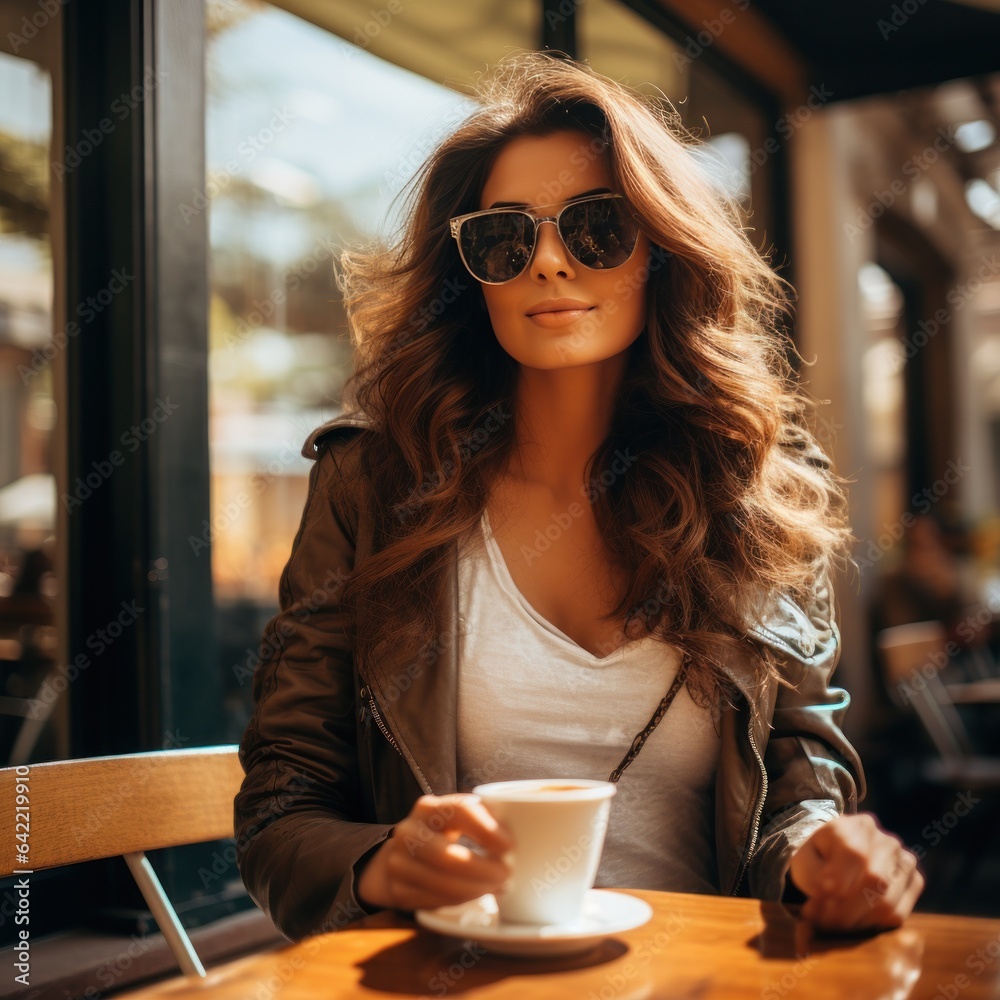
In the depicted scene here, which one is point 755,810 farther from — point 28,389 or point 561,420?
point 28,389

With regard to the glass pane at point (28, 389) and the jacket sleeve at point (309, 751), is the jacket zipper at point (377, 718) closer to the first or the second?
the jacket sleeve at point (309, 751)

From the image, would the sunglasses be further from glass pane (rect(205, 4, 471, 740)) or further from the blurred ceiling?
the blurred ceiling

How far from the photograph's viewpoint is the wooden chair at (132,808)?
1.37 metres

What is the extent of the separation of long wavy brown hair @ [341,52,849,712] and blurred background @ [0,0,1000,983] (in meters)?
0.21

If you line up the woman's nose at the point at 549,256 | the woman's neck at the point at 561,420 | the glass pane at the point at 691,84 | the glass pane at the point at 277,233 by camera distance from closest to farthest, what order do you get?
the woman's nose at the point at 549,256, the woman's neck at the point at 561,420, the glass pane at the point at 277,233, the glass pane at the point at 691,84

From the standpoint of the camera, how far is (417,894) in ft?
3.35

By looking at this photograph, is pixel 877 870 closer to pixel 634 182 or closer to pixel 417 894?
pixel 417 894

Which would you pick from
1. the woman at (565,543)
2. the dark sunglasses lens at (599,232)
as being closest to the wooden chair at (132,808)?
the woman at (565,543)

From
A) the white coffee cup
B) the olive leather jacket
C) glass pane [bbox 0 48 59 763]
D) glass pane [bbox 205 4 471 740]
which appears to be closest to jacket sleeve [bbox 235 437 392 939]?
the olive leather jacket

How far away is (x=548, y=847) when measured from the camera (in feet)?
3.04

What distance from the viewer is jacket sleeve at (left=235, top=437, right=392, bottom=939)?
1.26m

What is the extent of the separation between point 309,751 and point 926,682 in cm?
404

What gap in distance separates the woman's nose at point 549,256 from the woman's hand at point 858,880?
87 cm

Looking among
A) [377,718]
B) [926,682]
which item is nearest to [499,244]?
[377,718]
